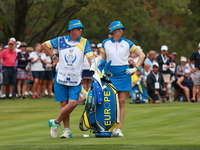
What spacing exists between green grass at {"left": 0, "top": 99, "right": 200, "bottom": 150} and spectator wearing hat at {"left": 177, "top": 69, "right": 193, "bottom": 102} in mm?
6910

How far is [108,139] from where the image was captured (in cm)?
948

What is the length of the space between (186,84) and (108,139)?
15105 mm

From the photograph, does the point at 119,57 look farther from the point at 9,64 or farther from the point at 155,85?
the point at 155,85

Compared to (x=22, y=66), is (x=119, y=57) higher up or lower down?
lower down

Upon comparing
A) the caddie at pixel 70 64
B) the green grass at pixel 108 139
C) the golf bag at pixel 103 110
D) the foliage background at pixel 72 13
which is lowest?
the green grass at pixel 108 139

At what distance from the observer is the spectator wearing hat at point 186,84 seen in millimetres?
23786

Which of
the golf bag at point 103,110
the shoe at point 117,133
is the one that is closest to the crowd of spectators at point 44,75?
the shoe at point 117,133

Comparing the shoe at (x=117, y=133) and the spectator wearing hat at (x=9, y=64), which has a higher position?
the spectator wearing hat at (x=9, y=64)

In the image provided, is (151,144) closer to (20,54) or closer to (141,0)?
(20,54)

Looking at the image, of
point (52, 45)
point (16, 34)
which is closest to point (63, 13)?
point (16, 34)

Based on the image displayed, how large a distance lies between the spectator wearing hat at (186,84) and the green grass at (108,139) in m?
6.91

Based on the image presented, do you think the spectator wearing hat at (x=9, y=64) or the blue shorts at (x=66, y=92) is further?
the spectator wearing hat at (x=9, y=64)

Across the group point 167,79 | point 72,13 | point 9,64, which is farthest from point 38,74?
point 72,13

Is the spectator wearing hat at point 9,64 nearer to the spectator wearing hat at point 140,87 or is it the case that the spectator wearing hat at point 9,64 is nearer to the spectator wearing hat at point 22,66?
the spectator wearing hat at point 22,66
